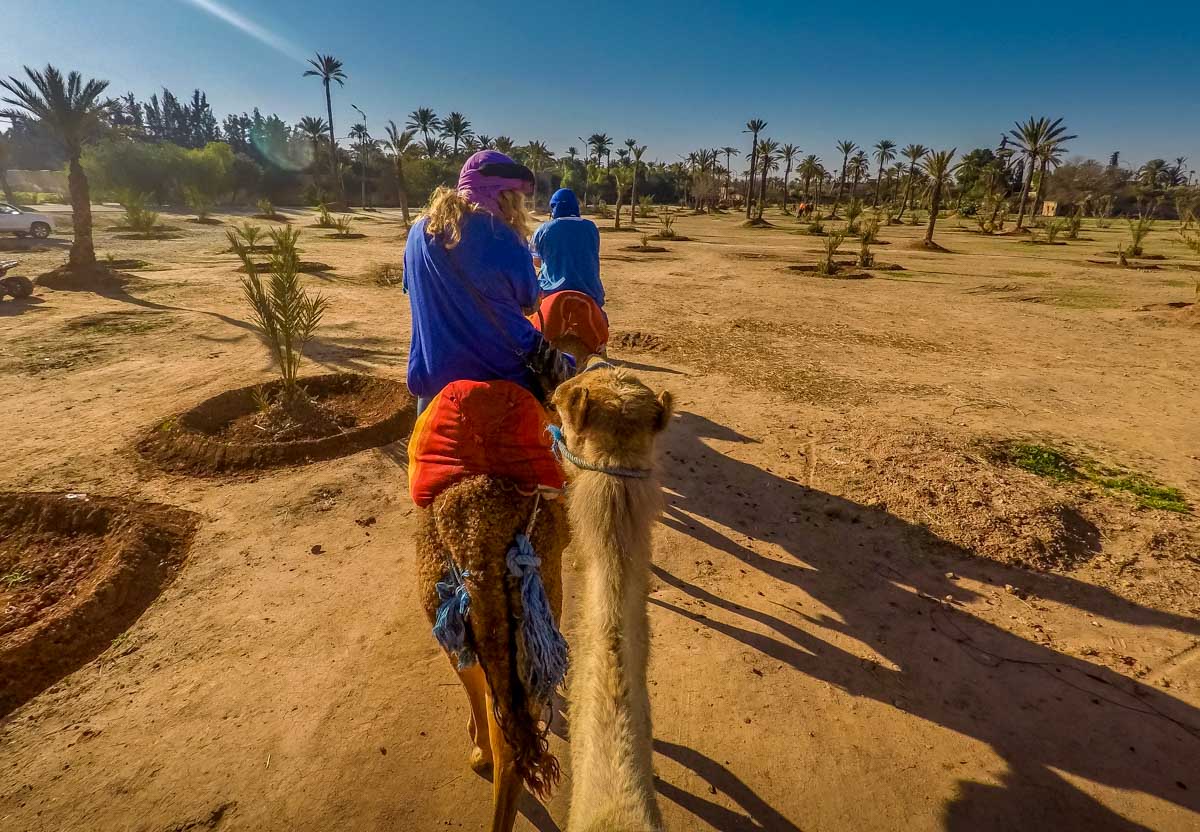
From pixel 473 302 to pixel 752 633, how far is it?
276 cm

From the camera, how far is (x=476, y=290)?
2.15 metres

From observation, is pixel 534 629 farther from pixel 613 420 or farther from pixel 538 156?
pixel 538 156

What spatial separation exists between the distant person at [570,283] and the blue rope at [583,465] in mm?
2207

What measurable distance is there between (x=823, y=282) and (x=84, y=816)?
58.0 feet

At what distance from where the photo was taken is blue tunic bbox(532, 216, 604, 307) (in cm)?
457

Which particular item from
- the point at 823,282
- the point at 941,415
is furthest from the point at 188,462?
the point at 823,282

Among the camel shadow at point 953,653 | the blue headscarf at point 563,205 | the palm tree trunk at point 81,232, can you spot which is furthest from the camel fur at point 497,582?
the palm tree trunk at point 81,232

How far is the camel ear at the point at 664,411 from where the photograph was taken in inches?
66.7

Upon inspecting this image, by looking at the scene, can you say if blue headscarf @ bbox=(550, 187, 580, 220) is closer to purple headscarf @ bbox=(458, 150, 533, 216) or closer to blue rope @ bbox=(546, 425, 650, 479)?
purple headscarf @ bbox=(458, 150, 533, 216)

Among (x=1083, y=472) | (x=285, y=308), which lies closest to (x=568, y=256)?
(x=285, y=308)

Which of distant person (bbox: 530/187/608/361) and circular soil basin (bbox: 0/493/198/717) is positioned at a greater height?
distant person (bbox: 530/187/608/361)

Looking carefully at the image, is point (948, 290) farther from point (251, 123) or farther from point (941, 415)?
point (251, 123)

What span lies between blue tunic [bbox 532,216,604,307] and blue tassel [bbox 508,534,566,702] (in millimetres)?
3038

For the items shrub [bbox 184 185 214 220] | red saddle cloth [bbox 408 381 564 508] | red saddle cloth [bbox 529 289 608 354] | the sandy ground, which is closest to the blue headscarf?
red saddle cloth [bbox 529 289 608 354]
